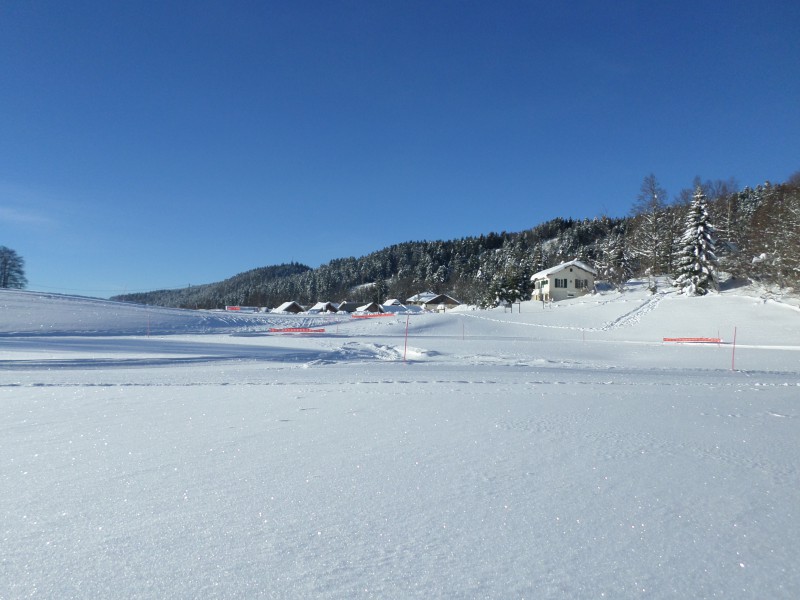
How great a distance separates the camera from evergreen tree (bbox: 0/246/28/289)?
74375mm

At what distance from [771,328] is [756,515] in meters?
35.9

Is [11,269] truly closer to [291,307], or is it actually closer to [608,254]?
[291,307]

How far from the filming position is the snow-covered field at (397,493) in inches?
104

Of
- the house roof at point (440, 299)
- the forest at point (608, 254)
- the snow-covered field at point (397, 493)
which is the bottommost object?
the snow-covered field at point (397, 493)

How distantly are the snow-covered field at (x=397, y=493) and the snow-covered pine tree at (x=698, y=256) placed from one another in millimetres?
40045

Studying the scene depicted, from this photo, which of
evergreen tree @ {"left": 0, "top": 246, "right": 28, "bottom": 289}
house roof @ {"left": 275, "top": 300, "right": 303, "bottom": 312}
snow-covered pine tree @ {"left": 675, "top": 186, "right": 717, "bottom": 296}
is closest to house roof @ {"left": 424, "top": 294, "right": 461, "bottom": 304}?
house roof @ {"left": 275, "top": 300, "right": 303, "bottom": 312}

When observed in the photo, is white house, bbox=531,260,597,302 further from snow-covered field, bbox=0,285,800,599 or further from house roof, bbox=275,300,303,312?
snow-covered field, bbox=0,285,800,599

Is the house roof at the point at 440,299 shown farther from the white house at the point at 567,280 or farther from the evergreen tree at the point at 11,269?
the evergreen tree at the point at 11,269

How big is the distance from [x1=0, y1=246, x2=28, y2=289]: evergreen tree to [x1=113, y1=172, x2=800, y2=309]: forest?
66.0 meters

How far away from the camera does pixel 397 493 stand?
12.5 feet

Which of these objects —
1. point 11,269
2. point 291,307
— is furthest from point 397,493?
point 291,307

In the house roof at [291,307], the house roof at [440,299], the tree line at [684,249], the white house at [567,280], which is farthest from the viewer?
the house roof at [440,299]

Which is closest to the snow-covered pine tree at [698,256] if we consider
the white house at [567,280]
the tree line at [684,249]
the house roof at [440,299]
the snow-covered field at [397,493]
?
the tree line at [684,249]

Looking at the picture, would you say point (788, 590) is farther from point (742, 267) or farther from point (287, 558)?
point (742, 267)
